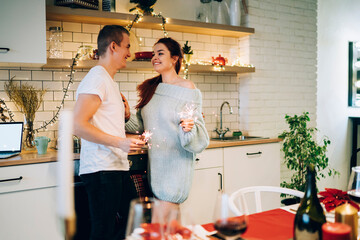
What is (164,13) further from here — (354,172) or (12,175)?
(354,172)

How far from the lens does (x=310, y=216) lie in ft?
3.39

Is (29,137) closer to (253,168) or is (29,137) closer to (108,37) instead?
(108,37)

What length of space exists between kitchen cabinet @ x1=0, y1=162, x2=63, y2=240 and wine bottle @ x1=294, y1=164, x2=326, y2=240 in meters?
1.85

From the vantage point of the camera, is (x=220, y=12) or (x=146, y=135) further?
(x=220, y=12)

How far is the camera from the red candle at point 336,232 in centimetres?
89

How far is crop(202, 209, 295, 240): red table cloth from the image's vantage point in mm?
1202

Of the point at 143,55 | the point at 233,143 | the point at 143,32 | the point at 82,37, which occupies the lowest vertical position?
the point at 233,143

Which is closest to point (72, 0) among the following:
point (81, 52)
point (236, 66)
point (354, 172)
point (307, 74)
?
point (81, 52)

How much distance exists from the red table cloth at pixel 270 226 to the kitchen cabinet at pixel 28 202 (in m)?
1.50

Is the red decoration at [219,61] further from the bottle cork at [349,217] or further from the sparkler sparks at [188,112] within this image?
the bottle cork at [349,217]

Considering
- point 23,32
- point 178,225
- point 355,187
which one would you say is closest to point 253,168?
point 355,187

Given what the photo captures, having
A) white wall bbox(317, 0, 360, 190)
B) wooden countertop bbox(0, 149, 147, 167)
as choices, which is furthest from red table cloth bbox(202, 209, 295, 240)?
white wall bbox(317, 0, 360, 190)

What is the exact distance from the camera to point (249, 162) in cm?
338

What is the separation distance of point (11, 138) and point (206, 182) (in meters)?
1.65
